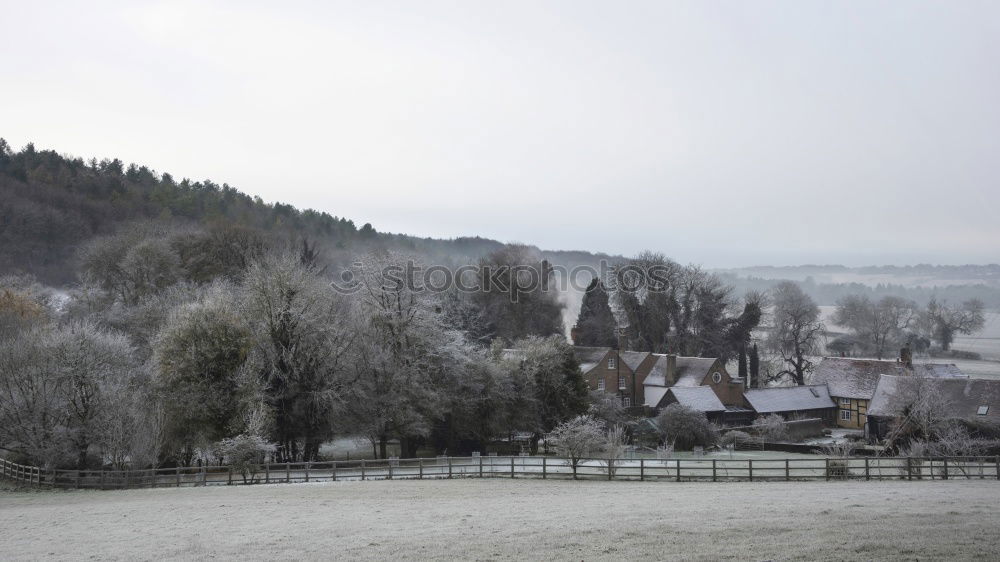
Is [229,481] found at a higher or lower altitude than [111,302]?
lower

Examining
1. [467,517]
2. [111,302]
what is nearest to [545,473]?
[467,517]

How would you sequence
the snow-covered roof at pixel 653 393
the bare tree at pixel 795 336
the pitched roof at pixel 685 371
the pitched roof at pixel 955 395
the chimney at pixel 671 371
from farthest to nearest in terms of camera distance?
the bare tree at pixel 795 336 < the chimney at pixel 671 371 < the pitched roof at pixel 685 371 < the snow-covered roof at pixel 653 393 < the pitched roof at pixel 955 395

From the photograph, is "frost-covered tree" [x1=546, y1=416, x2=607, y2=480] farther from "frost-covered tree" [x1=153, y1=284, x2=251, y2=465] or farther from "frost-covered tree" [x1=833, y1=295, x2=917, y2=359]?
"frost-covered tree" [x1=833, y1=295, x2=917, y2=359]

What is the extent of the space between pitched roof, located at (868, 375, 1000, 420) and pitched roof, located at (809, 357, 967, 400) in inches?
415

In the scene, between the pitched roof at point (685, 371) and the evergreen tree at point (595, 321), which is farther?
the evergreen tree at point (595, 321)

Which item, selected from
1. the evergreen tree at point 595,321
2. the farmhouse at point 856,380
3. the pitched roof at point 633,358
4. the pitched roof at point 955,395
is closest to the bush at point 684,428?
the pitched roof at point 955,395

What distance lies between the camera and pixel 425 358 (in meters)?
41.8

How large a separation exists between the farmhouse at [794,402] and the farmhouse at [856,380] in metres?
Result: 0.76

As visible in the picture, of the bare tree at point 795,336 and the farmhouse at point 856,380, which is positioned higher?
the bare tree at point 795,336

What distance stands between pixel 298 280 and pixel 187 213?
79.9 metres

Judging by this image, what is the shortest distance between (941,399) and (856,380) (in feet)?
59.0

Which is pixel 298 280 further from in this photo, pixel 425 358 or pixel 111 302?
pixel 111 302

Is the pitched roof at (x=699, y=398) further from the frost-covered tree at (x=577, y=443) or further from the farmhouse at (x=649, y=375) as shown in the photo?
the frost-covered tree at (x=577, y=443)

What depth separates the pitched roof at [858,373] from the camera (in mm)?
61688
